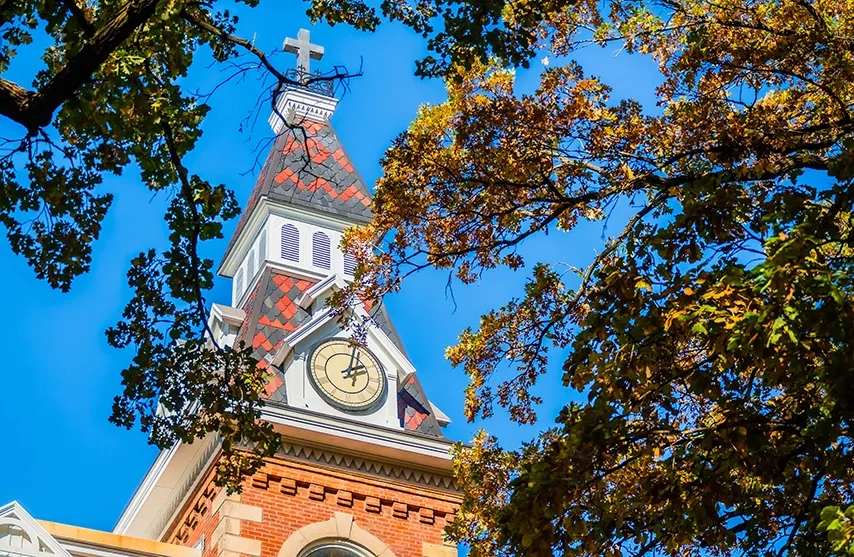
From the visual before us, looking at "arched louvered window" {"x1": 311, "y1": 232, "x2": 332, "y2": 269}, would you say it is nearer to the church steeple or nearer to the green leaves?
the church steeple

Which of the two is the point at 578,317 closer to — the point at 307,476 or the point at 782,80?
the point at 782,80

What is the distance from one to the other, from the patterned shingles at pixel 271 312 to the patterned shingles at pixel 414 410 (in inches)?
93.9

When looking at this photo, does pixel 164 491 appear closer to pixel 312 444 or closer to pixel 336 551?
pixel 312 444

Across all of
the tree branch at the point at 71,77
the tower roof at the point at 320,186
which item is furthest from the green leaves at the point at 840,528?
the tower roof at the point at 320,186

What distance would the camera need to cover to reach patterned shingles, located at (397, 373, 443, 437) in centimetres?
2689

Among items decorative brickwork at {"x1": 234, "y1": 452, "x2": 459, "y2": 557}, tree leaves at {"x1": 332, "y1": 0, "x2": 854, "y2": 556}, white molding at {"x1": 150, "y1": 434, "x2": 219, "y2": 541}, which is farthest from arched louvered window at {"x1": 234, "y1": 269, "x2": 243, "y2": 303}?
tree leaves at {"x1": 332, "y1": 0, "x2": 854, "y2": 556}

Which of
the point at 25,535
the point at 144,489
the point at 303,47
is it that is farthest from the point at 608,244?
the point at 303,47

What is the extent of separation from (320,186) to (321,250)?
4.41ft

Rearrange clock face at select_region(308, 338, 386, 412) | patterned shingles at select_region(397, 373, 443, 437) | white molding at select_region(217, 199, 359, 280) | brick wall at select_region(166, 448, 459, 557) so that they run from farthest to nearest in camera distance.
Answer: white molding at select_region(217, 199, 359, 280)
patterned shingles at select_region(397, 373, 443, 437)
clock face at select_region(308, 338, 386, 412)
brick wall at select_region(166, 448, 459, 557)

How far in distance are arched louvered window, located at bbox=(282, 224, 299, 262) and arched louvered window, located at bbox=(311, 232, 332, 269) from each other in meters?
0.34

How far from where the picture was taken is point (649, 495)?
11820 millimetres

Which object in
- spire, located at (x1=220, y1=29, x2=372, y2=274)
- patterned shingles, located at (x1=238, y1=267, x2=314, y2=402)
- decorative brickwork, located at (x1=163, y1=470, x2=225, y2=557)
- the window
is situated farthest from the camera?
spire, located at (x1=220, y1=29, x2=372, y2=274)

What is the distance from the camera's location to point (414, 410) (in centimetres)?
2728

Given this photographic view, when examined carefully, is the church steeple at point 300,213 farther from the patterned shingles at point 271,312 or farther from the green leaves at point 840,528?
the green leaves at point 840,528
